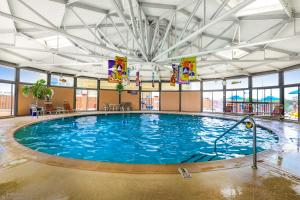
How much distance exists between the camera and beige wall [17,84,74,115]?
1103cm

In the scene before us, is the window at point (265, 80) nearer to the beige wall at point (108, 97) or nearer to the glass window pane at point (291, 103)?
the glass window pane at point (291, 103)

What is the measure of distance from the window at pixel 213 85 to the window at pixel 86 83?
37.6 feet

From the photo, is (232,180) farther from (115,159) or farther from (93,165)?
(115,159)

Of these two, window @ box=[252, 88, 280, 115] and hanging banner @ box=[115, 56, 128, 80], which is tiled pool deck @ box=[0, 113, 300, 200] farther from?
window @ box=[252, 88, 280, 115]

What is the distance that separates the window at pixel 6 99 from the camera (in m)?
10.5

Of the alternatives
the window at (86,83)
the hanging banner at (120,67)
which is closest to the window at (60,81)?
the window at (86,83)

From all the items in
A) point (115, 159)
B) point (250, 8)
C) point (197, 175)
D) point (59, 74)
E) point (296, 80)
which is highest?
point (250, 8)

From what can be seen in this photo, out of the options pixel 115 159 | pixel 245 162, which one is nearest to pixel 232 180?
pixel 245 162

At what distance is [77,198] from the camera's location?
182 centimetres

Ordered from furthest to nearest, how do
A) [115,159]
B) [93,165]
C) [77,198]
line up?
1. [115,159]
2. [93,165]
3. [77,198]

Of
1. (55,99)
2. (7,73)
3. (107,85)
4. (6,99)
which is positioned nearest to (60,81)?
(55,99)

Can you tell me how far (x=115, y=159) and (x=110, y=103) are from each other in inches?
532

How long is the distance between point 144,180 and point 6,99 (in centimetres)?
1486

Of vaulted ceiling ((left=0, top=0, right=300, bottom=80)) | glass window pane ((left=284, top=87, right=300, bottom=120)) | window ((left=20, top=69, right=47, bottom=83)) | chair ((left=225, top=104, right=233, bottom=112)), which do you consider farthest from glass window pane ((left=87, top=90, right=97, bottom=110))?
glass window pane ((left=284, top=87, right=300, bottom=120))
